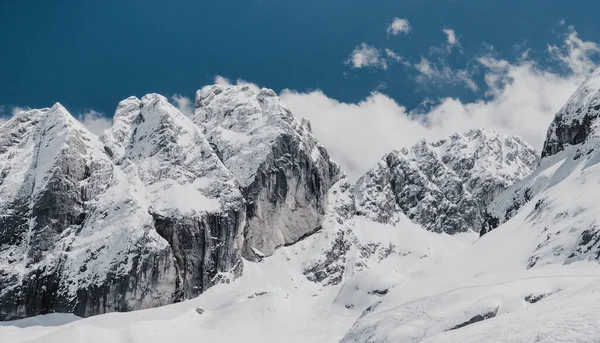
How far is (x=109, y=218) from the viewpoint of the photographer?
167 m

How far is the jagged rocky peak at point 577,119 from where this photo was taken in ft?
431

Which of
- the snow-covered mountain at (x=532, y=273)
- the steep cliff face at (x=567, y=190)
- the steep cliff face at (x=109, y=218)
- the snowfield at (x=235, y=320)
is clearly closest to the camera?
the snow-covered mountain at (x=532, y=273)

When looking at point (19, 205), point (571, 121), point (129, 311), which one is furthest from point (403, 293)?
point (19, 205)

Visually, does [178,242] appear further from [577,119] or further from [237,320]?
[577,119]

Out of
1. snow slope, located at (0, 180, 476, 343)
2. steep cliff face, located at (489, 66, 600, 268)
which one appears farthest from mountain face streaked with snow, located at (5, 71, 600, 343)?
snow slope, located at (0, 180, 476, 343)

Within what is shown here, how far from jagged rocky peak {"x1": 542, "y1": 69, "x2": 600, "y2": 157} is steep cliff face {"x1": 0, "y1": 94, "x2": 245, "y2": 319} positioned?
9300 centimetres

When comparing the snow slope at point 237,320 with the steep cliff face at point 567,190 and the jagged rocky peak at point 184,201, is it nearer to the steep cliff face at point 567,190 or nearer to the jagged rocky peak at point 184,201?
the jagged rocky peak at point 184,201

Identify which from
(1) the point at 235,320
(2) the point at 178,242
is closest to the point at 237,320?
(1) the point at 235,320

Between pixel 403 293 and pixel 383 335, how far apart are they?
29490mm

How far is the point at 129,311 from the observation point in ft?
499

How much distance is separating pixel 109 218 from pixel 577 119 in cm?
12146

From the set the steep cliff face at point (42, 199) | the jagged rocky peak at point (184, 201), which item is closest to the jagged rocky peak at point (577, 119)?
the jagged rocky peak at point (184, 201)

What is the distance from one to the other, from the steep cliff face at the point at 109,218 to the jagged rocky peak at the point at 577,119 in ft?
305

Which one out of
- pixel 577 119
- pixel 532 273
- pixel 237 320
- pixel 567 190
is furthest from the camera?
pixel 237 320
